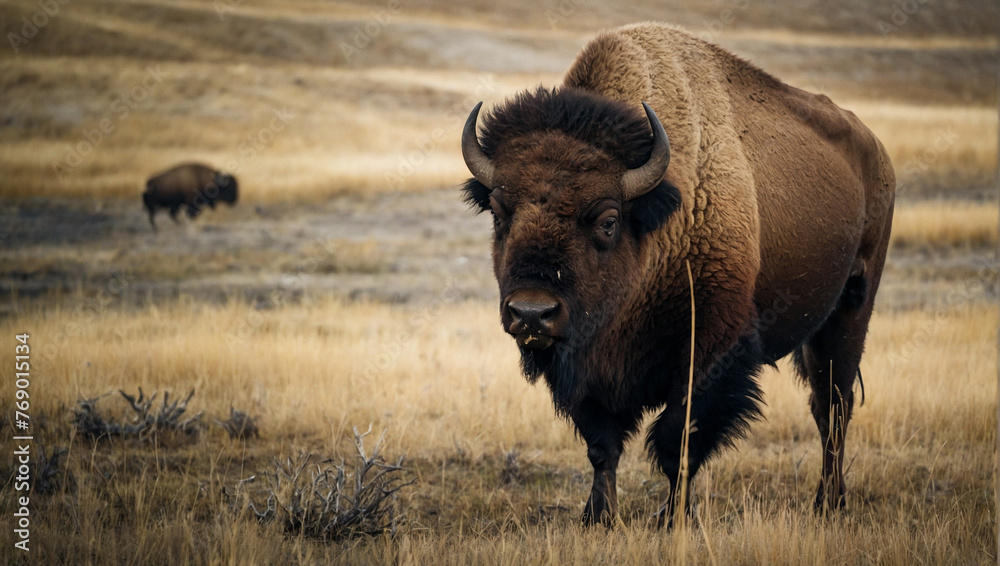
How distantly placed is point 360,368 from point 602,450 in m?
3.69

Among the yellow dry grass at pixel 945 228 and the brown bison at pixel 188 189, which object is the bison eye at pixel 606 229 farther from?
the brown bison at pixel 188 189

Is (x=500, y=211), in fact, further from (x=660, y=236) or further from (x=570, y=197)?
(x=660, y=236)

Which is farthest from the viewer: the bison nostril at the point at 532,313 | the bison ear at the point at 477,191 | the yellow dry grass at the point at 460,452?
the bison ear at the point at 477,191

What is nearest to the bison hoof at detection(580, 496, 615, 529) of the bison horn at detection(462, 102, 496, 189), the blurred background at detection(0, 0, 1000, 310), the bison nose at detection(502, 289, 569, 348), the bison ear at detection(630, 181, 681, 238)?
the bison nose at detection(502, 289, 569, 348)

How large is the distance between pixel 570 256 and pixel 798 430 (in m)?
3.78

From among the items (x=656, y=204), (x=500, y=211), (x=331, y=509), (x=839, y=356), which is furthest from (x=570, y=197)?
(x=839, y=356)

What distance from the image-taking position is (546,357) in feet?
14.2

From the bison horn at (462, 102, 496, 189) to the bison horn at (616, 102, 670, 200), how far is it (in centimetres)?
70

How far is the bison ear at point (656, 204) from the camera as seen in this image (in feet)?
13.6

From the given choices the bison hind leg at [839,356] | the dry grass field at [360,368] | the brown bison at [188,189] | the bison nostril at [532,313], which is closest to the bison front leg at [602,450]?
the dry grass field at [360,368]

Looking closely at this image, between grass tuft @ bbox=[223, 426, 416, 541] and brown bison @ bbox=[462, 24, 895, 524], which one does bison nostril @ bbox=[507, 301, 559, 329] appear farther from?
grass tuft @ bbox=[223, 426, 416, 541]

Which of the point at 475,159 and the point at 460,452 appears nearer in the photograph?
the point at 475,159

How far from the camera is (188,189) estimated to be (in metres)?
18.5

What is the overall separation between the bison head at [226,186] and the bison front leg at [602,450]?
647 inches
